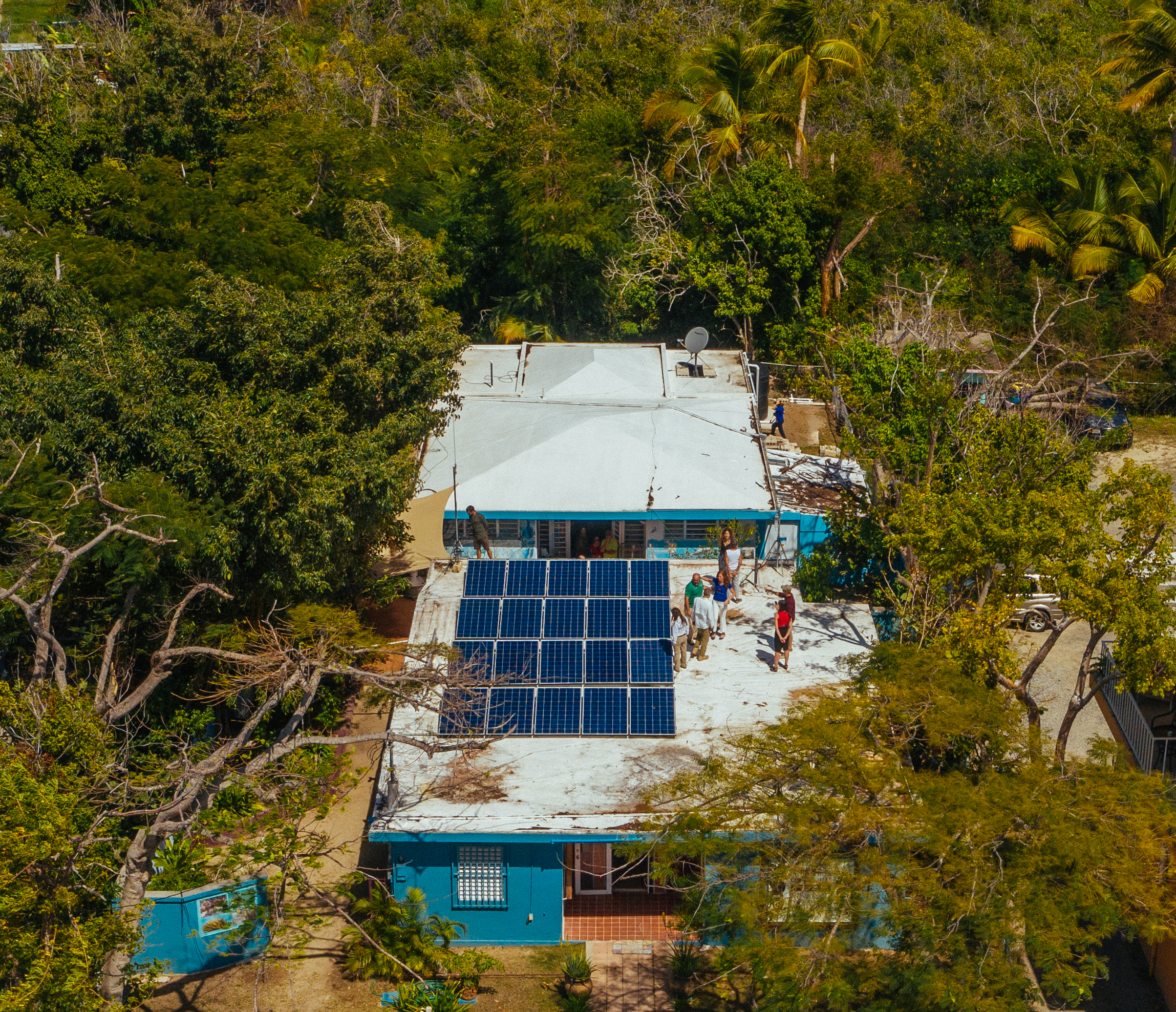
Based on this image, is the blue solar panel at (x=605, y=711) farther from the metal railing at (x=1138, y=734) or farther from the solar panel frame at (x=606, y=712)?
the metal railing at (x=1138, y=734)

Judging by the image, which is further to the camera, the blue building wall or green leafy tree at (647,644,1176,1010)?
the blue building wall

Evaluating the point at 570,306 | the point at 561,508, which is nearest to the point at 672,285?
the point at 570,306

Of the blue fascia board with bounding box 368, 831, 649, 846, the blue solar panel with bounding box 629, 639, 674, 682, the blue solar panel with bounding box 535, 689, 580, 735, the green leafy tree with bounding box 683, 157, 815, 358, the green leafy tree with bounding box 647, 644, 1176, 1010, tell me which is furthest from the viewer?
the green leafy tree with bounding box 683, 157, 815, 358

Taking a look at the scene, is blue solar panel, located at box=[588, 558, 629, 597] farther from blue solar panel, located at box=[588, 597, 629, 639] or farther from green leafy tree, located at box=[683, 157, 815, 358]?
green leafy tree, located at box=[683, 157, 815, 358]

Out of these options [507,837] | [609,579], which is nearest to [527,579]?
[609,579]

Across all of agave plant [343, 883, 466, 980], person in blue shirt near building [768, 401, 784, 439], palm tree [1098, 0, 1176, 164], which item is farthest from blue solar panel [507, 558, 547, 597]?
palm tree [1098, 0, 1176, 164]

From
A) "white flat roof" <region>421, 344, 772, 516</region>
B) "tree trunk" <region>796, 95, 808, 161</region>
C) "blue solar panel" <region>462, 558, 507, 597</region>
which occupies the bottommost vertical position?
"blue solar panel" <region>462, 558, 507, 597</region>

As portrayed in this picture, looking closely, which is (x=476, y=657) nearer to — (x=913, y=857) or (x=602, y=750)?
(x=602, y=750)
